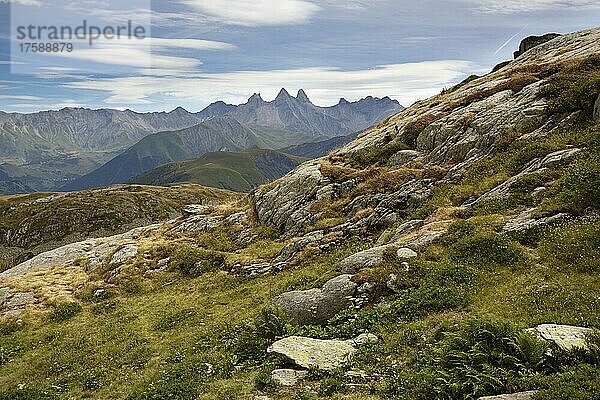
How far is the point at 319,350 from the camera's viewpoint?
1658 cm

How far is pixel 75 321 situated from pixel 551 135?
40.0 m

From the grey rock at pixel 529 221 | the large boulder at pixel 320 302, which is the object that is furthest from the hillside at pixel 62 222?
the grey rock at pixel 529 221

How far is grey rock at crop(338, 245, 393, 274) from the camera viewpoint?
23297 millimetres

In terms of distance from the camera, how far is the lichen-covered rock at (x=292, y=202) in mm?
39531

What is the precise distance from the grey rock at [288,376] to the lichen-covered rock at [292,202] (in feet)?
73.3

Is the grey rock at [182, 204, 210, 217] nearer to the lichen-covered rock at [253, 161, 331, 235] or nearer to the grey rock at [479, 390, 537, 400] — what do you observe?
the lichen-covered rock at [253, 161, 331, 235]

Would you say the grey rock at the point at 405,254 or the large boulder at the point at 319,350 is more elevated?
the grey rock at the point at 405,254

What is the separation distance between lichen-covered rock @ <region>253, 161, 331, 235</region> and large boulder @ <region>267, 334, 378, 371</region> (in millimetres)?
20547

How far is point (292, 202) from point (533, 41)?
67.9 meters

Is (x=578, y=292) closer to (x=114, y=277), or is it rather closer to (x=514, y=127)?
(x=514, y=127)

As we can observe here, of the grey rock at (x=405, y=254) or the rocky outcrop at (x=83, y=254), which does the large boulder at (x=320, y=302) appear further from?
the rocky outcrop at (x=83, y=254)

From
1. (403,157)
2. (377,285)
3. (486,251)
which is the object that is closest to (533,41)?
(403,157)

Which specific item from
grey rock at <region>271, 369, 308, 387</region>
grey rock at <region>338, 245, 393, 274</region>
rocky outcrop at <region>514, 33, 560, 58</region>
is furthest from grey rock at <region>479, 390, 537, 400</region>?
rocky outcrop at <region>514, 33, 560, 58</region>

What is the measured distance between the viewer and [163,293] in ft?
111
